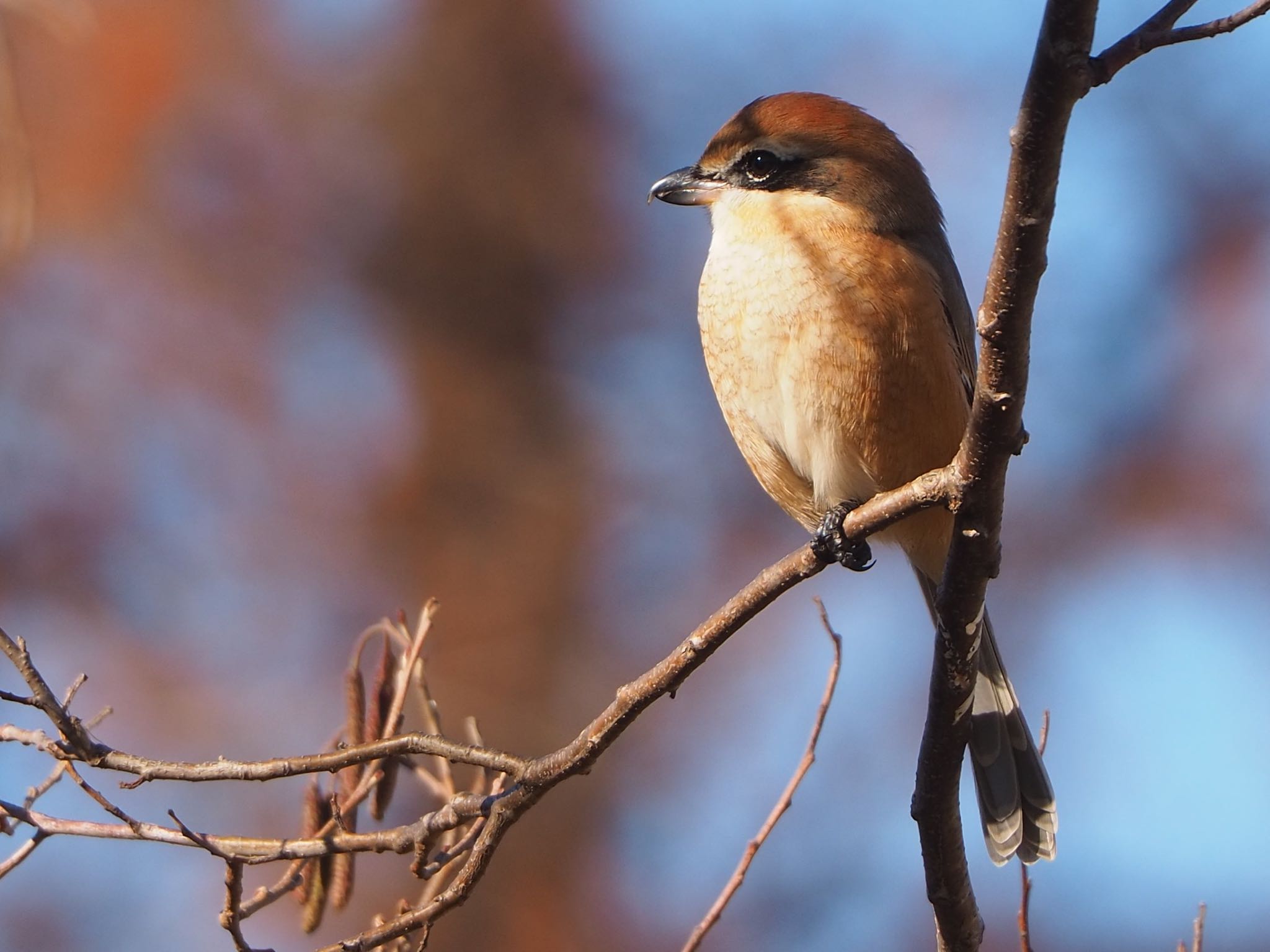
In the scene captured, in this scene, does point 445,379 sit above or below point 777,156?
above

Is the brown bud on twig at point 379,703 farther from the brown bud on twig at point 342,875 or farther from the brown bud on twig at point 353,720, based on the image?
the brown bud on twig at point 342,875

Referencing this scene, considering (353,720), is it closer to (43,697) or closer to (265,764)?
(265,764)

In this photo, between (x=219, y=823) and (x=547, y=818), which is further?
(x=547, y=818)

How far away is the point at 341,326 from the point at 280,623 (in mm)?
2147

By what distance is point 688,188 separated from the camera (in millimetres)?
3572

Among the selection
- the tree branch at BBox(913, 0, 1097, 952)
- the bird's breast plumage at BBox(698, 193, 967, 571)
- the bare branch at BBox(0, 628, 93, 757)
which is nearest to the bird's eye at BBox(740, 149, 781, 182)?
the bird's breast plumage at BBox(698, 193, 967, 571)

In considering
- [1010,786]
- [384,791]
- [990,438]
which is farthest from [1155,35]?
[1010,786]

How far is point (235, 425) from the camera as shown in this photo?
7930 millimetres

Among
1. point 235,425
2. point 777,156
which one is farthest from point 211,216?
point 777,156

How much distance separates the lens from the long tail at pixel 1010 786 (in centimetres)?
335

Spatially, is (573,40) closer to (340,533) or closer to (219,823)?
(340,533)

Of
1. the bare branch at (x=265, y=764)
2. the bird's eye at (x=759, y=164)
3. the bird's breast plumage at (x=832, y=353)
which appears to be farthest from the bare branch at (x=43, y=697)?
the bird's eye at (x=759, y=164)

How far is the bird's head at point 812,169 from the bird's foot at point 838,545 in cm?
80

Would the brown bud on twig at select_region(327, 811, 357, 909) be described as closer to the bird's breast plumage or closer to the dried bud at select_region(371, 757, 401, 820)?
the dried bud at select_region(371, 757, 401, 820)
